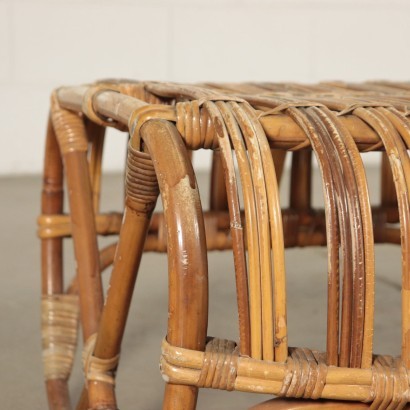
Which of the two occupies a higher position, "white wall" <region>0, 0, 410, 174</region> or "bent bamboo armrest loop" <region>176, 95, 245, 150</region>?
"bent bamboo armrest loop" <region>176, 95, 245, 150</region>

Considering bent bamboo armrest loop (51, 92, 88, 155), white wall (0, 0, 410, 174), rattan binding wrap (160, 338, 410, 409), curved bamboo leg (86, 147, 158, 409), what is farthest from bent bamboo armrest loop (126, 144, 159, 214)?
white wall (0, 0, 410, 174)

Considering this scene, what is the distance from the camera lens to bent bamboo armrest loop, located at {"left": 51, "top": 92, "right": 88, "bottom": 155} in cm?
90

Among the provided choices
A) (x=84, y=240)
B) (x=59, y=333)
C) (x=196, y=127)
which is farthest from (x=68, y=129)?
(x=196, y=127)

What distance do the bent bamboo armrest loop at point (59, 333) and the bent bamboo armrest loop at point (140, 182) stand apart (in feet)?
1.38

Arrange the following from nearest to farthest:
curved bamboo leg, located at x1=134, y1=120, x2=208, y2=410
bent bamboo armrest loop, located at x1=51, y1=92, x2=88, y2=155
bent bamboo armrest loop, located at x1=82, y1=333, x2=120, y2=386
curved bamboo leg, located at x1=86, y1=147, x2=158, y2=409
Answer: curved bamboo leg, located at x1=134, y1=120, x2=208, y2=410 < curved bamboo leg, located at x1=86, y1=147, x2=158, y2=409 < bent bamboo armrest loop, located at x1=82, y1=333, x2=120, y2=386 < bent bamboo armrest loop, located at x1=51, y1=92, x2=88, y2=155

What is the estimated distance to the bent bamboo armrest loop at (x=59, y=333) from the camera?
1010 millimetres

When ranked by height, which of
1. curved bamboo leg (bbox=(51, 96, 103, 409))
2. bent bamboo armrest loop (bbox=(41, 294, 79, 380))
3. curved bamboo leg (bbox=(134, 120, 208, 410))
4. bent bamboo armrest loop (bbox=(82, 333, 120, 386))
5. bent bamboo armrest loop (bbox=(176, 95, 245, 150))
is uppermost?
bent bamboo armrest loop (bbox=(176, 95, 245, 150))

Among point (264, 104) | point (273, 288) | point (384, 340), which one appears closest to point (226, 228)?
point (384, 340)

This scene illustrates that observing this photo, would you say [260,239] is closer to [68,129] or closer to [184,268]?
[184,268]

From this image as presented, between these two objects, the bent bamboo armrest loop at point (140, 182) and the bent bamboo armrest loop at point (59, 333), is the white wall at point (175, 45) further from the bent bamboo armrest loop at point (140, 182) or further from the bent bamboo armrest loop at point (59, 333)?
the bent bamboo armrest loop at point (140, 182)

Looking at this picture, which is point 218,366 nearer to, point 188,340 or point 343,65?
point 188,340

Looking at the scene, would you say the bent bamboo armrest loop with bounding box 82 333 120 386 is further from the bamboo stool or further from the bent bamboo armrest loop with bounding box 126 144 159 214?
the bent bamboo armrest loop with bounding box 126 144 159 214

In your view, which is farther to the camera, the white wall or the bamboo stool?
the white wall

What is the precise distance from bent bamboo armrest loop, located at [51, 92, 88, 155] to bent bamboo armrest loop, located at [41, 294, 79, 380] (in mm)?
223
